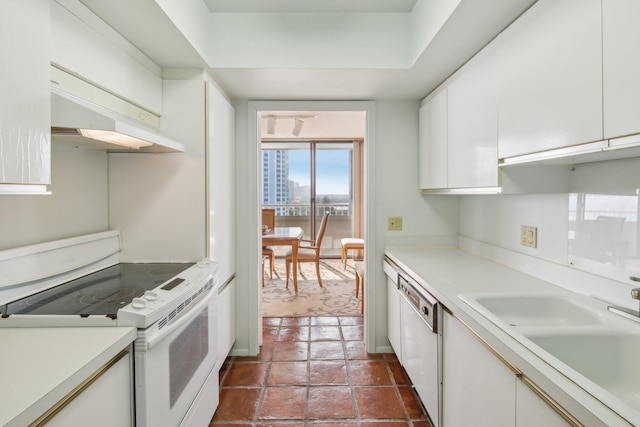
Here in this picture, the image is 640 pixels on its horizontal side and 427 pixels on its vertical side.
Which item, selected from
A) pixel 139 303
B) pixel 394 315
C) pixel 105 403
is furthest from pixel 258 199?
pixel 105 403

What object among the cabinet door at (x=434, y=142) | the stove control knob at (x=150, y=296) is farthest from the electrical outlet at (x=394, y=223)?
the stove control knob at (x=150, y=296)

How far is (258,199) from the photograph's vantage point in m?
2.49

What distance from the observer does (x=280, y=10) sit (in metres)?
1.80

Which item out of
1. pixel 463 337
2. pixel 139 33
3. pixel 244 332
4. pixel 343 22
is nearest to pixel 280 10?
pixel 343 22

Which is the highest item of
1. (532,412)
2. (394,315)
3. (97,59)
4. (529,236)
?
(97,59)

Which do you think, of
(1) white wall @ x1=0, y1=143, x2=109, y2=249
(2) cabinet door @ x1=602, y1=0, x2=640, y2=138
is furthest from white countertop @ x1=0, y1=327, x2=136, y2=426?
(2) cabinet door @ x1=602, y1=0, x2=640, y2=138

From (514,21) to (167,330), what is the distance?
1.87 meters

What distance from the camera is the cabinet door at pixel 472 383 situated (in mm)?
978

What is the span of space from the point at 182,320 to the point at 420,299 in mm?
1137

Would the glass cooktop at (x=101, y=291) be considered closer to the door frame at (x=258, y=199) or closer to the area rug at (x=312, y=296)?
the door frame at (x=258, y=199)

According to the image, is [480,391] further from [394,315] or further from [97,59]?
[97,59]

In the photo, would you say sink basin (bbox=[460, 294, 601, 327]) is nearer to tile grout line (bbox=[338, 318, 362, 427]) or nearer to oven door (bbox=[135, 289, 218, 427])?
tile grout line (bbox=[338, 318, 362, 427])

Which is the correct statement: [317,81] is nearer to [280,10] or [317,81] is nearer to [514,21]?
[280,10]

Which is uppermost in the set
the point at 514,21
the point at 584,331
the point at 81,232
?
the point at 514,21
